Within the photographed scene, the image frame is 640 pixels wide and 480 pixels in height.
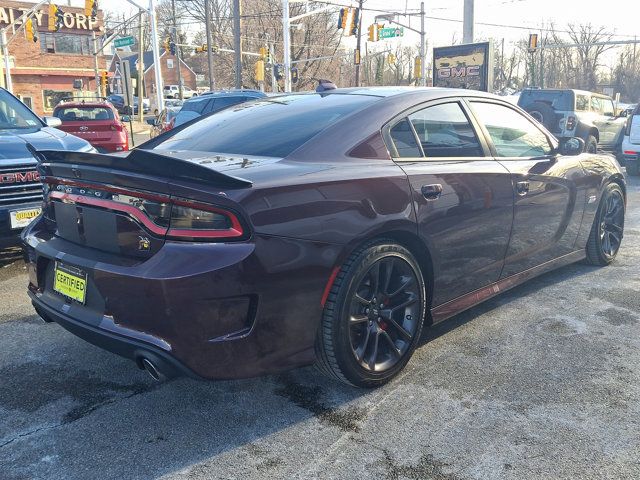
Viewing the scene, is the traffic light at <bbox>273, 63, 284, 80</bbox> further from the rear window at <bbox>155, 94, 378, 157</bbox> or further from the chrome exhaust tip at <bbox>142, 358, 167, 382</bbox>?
the chrome exhaust tip at <bbox>142, 358, 167, 382</bbox>

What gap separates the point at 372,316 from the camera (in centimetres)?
302

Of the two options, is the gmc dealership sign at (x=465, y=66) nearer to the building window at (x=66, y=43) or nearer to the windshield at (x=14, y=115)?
the windshield at (x=14, y=115)

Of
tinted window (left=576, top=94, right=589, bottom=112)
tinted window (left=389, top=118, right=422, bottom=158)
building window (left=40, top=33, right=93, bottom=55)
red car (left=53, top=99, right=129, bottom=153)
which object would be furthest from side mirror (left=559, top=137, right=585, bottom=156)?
building window (left=40, top=33, right=93, bottom=55)

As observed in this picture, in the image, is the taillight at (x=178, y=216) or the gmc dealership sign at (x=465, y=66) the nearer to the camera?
the taillight at (x=178, y=216)

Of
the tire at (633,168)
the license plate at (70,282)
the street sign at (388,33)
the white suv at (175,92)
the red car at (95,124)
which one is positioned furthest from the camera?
the white suv at (175,92)

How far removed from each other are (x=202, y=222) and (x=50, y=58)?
50.5 meters

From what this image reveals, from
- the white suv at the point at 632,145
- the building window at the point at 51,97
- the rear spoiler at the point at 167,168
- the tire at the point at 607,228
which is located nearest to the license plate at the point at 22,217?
the rear spoiler at the point at 167,168

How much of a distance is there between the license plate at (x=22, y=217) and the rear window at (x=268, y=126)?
1.76 m

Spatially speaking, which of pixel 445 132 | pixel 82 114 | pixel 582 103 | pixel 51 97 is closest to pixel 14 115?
pixel 445 132

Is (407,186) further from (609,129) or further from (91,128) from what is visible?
(609,129)

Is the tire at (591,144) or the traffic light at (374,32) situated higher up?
the traffic light at (374,32)

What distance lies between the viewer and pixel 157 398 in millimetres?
2980

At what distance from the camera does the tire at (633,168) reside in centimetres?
1226

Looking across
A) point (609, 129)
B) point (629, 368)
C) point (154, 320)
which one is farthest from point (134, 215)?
point (609, 129)
